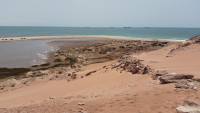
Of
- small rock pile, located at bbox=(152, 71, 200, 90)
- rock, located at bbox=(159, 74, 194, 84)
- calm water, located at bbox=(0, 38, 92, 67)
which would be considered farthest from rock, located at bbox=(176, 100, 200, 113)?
calm water, located at bbox=(0, 38, 92, 67)

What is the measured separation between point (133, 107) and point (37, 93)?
315 inches

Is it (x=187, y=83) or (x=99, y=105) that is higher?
(x=187, y=83)

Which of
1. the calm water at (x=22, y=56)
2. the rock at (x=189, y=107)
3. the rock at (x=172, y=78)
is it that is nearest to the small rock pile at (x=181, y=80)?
the rock at (x=172, y=78)

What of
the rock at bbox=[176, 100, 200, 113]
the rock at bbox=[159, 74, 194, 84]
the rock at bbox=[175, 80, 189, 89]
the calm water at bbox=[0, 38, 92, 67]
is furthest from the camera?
the calm water at bbox=[0, 38, 92, 67]

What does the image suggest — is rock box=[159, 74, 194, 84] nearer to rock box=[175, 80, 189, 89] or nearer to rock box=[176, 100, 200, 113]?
rock box=[175, 80, 189, 89]

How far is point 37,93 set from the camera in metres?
13.3

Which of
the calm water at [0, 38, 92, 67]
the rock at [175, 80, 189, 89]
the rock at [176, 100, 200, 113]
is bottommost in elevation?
the calm water at [0, 38, 92, 67]

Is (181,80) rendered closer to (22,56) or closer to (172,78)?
(172,78)

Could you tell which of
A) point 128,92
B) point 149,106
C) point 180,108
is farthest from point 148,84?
point 180,108

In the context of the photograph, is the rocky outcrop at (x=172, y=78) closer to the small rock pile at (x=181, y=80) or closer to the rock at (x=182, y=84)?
the small rock pile at (x=181, y=80)

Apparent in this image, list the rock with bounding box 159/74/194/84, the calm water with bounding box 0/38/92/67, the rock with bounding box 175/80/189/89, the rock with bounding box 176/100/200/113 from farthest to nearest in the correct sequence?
the calm water with bounding box 0/38/92/67 → the rock with bounding box 159/74/194/84 → the rock with bounding box 175/80/189/89 → the rock with bounding box 176/100/200/113

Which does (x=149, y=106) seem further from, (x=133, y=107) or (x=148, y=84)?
(x=148, y=84)

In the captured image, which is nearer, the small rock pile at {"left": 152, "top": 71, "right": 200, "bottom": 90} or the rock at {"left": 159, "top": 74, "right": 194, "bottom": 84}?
the small rock pile at {"left": 152, "top": 71, "right": 200, "bottom": 90}

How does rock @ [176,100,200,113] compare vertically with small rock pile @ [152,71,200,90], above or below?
below
